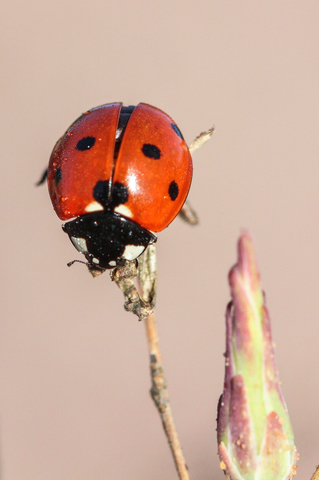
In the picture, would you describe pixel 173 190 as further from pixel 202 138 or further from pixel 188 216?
pixel 188 216

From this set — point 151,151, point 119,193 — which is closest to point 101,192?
point 119,193

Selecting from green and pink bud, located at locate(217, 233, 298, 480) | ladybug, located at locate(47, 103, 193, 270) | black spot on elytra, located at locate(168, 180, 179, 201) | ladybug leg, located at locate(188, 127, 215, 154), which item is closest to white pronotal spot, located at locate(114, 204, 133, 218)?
ladybug, located at locate(47, 103, 193, 270)

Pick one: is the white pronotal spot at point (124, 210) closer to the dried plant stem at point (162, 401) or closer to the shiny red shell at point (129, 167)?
the shiny red shell at point (129, 167)

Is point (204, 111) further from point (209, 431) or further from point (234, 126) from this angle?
point (209, 431)

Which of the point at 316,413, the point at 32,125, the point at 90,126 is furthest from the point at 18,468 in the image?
the point at 90,126

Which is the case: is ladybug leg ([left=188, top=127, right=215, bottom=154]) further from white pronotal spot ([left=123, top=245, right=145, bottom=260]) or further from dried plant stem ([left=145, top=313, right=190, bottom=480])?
dried plant stem ([left=145, top=313, right=190, bottom=480])

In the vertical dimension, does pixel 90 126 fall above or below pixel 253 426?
above
